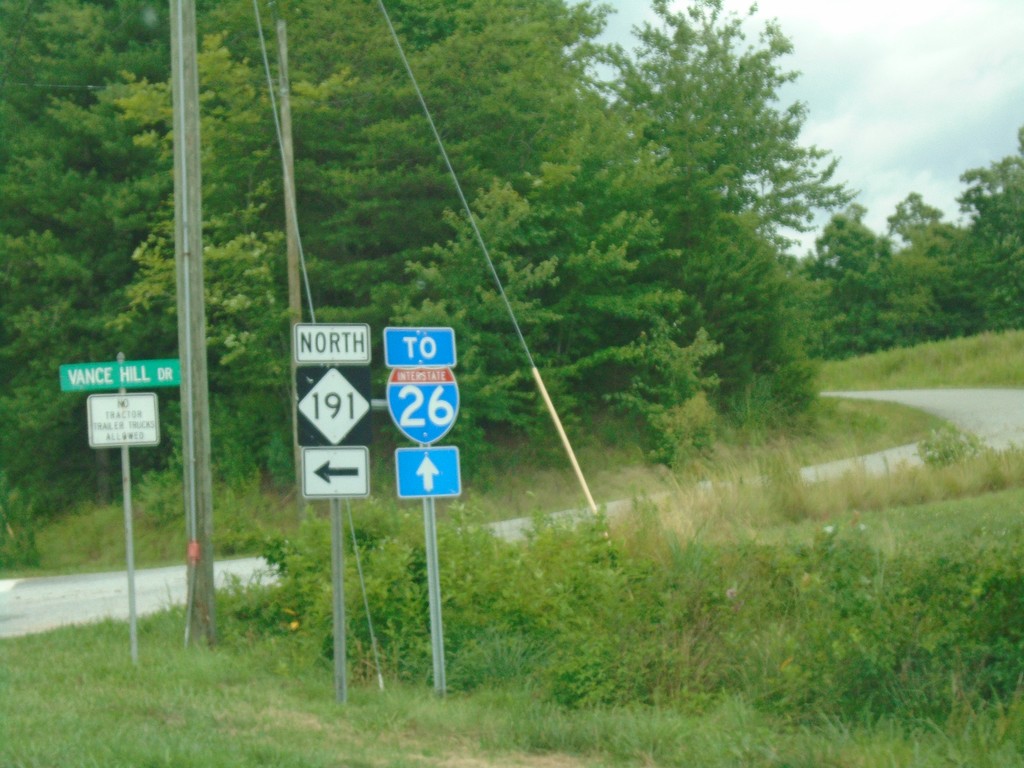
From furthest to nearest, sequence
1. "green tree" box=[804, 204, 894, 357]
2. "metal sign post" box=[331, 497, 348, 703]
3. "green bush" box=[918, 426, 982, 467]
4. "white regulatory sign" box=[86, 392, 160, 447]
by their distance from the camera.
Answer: "green tree" box=[804, 204, 894, 357]
"green bush" box=[918, 426, 982, 467]
"white regulatory sign" box=[86, 392, 160, 447]
"metal sign post" box=[331, 497, 348, 703]

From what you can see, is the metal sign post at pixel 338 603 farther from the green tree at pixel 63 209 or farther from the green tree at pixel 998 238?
the green tree at pixel 998 238

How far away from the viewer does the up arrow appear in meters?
10.6

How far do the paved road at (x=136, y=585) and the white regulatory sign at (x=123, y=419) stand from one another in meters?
2.74

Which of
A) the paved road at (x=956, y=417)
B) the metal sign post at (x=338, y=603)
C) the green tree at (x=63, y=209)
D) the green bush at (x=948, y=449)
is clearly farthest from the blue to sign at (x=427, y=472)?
the green tree at (x=63, y=209)

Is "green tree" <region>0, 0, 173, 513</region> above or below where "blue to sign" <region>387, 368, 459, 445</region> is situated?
above

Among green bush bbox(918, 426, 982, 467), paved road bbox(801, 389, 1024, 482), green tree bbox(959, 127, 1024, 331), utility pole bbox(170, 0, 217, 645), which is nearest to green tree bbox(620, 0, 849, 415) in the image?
paved road bbox(801, 389, 1024, 482)

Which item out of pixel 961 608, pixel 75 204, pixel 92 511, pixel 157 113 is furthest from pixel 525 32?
pixel 961 608

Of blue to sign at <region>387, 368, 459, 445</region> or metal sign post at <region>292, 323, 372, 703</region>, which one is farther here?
blue to sign at <region>387, 368, 459, 445</region>

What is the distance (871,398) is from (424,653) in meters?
32.2

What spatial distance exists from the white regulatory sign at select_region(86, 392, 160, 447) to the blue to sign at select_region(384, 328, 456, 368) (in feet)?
9.30

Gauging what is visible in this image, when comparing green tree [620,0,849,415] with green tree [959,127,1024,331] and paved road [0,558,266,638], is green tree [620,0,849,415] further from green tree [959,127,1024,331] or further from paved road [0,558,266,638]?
green tree [959,127,1024,331]

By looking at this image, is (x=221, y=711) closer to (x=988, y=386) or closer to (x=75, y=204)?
(x=75, y=204)

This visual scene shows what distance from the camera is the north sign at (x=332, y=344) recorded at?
10.3 meters

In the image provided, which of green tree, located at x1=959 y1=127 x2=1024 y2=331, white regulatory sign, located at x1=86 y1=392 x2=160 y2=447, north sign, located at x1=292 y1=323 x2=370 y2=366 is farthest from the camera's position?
green tree, located at x1=959 y1=127 x2=1024 y2=331
